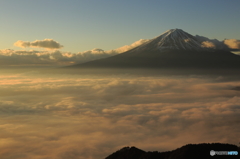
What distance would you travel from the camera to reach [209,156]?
31438 mm

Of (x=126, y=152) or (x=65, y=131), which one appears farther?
(x=65, y=131)

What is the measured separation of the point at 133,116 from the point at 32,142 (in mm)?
86393

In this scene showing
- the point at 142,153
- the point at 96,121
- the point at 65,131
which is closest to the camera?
the point at 142,153

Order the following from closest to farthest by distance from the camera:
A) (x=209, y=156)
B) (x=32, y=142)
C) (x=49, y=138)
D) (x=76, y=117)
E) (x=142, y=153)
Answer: (x=209, y=156) < (x=142, y=153) < (x=32, y=142) < (x=49, y=138) < (x=76, y=117)

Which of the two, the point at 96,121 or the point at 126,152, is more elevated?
the point at 126,152

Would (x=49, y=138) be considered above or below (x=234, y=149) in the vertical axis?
below

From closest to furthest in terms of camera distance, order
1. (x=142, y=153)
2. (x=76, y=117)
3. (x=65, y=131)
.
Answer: (x=142, y=153) < (x=65, y=131) < (x=76, y=117)

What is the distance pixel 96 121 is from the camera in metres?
179

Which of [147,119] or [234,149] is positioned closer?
[234,149]

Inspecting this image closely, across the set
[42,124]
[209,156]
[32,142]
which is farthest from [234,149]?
[42,124]

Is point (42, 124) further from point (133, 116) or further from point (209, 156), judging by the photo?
point (209, 156)

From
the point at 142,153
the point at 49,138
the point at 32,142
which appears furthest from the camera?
the point at 49,138

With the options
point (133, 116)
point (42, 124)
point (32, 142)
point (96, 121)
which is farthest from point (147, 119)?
point (32, 142)

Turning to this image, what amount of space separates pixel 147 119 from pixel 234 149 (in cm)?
15150
